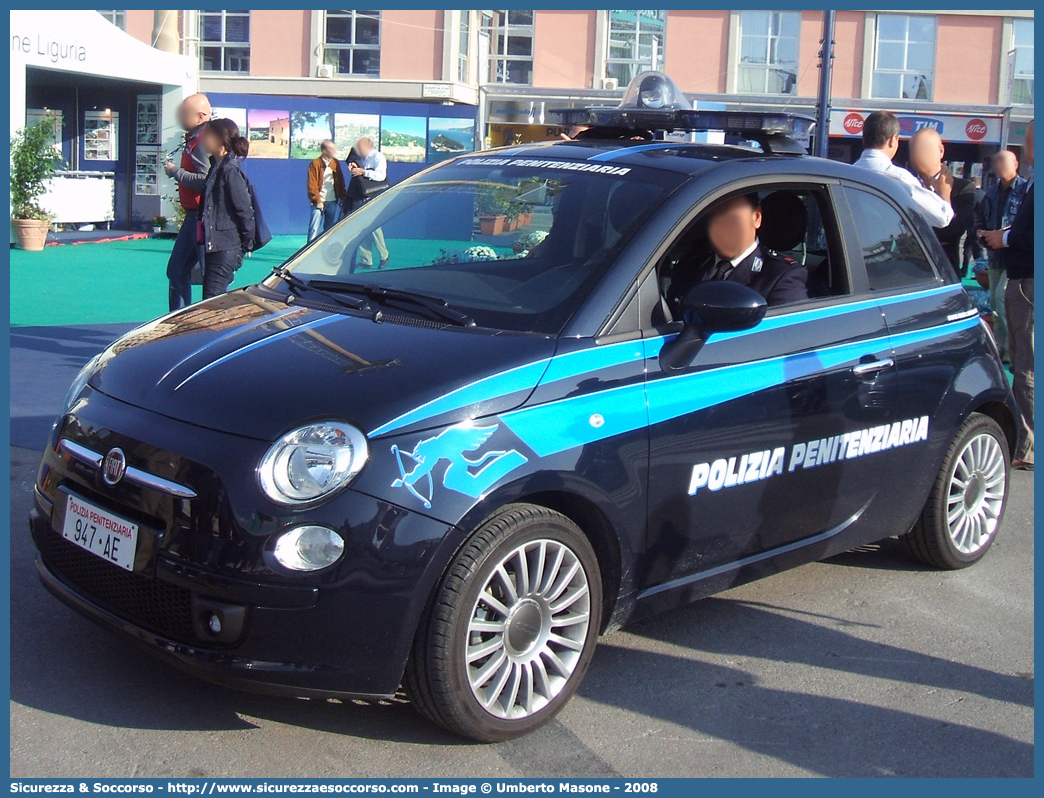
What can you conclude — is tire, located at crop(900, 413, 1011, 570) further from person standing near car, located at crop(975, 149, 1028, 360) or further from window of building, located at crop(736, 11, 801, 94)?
window of building, located at crop(736, 11, 801, 94)

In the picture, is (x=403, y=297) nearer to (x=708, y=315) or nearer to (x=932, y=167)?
(x=708, y=315)

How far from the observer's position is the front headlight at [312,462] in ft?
10.3

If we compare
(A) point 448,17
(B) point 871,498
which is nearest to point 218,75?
(A) point 448,17

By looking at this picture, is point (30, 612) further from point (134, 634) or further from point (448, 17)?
point (448, 17)

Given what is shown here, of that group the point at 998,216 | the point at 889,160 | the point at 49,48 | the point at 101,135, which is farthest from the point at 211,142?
the point at 101,135

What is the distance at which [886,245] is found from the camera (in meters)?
4.83

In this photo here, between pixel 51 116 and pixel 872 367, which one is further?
pixel 51 116

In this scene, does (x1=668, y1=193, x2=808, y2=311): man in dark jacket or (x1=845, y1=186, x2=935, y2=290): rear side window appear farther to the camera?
(x1=845, y1=186, x2=935, y2=290): rear side window

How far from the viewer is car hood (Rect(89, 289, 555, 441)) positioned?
10.8 ft

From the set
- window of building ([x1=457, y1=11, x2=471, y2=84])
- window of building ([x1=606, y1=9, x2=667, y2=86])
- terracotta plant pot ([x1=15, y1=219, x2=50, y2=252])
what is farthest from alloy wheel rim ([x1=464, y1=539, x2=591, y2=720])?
window of building ([x1=606, y1=9, x2=667, y2=86])

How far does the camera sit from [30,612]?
427 cm

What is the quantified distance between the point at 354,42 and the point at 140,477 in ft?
116

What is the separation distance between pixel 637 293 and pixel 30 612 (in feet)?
8.12

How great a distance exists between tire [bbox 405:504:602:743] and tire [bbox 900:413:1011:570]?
6.68 ft
